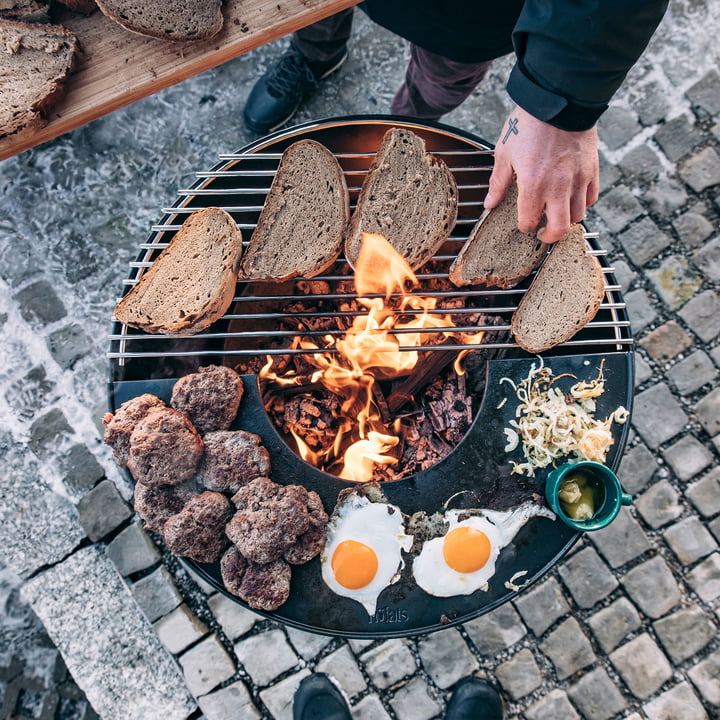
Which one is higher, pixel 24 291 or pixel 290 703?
pixel 24 291

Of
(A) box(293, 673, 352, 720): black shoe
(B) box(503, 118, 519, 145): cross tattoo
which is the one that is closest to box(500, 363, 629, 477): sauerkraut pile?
(B) box(503, 118, 519, 145): cross tattoo

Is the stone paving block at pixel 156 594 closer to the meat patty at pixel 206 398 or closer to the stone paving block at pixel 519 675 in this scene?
the meat patty at pixel 206 398

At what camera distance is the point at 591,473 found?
246 cm

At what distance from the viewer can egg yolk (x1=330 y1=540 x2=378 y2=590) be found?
2.40 m

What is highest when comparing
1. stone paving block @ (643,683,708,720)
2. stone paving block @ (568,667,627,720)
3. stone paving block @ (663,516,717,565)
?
stone paving block @ (663,516,717,565)

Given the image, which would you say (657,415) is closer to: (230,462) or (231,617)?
(230,462)

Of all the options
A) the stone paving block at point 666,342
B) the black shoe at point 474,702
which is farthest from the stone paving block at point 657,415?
the black shoe at point 474,702

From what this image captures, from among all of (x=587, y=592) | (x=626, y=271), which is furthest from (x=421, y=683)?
(x=626, y=271)

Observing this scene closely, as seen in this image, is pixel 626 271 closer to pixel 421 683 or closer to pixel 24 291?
pixel 421 683

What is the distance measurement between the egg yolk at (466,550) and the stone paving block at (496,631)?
1.25 m

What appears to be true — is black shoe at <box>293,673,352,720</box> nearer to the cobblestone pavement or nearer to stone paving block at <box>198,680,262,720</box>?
the cobblestone pavement

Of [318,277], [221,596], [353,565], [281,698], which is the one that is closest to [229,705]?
[281,698]

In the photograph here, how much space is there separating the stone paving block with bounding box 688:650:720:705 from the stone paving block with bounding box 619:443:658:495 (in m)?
1.10

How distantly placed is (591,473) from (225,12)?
2.65 meters
